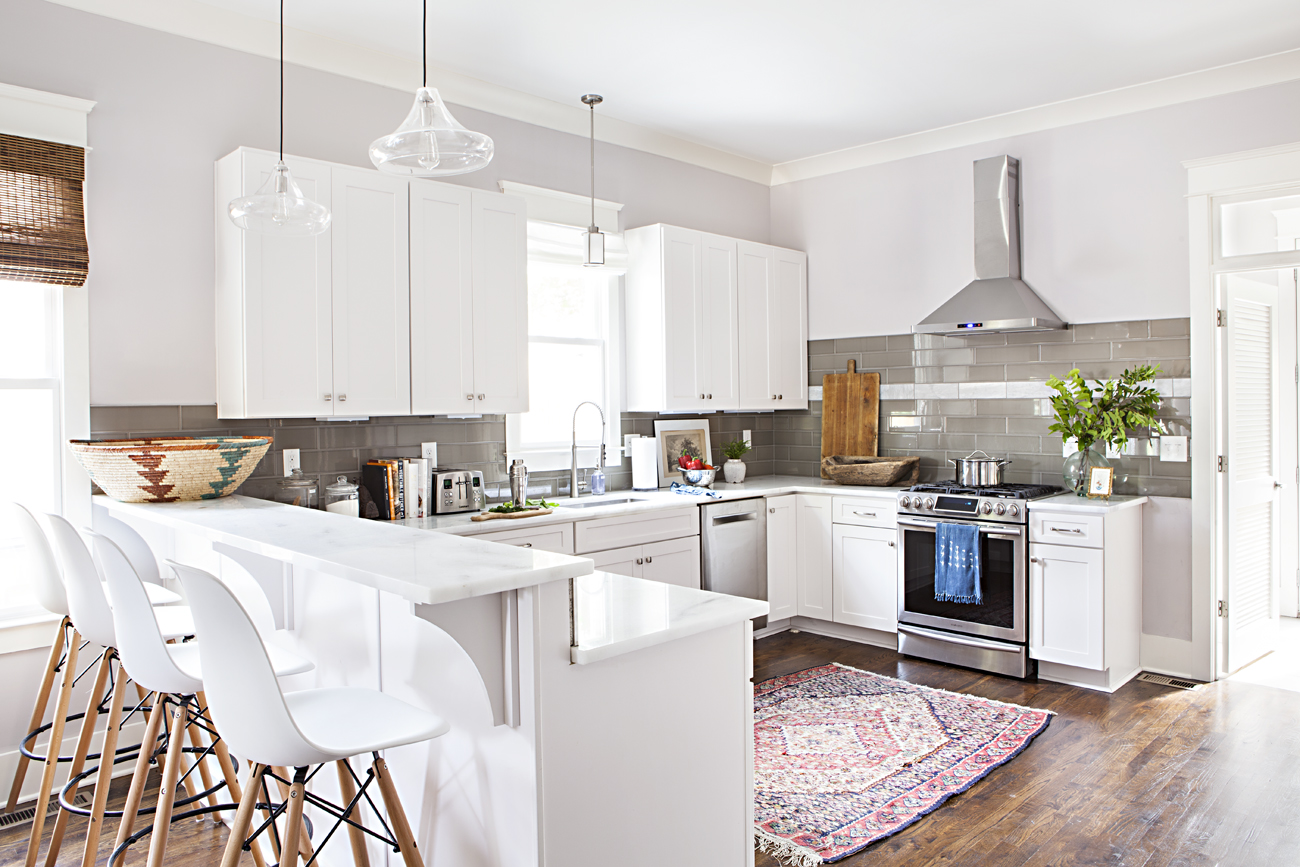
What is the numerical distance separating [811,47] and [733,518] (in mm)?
2326

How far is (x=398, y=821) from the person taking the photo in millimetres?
1687

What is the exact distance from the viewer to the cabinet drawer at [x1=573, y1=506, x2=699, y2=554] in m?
4.06

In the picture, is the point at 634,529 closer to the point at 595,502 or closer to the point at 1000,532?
the point at 595,502

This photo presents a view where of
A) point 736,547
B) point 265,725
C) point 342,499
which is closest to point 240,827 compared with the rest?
point 265,725

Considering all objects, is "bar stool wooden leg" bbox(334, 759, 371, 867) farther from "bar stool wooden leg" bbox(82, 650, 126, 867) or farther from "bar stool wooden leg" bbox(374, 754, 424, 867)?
"bar stool wooden leg" bbox(82, 650, 126, 867)

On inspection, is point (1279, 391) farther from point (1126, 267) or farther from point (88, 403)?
point (88, 403)

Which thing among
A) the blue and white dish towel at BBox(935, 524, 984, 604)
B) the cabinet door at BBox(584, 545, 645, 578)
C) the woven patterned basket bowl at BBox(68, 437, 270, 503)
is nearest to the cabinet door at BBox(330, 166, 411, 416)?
the woven patterned basket bowl at BBox(68, 437, 270, 503)

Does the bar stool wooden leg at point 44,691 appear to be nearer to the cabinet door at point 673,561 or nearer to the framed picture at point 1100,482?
the cabinet door at point 673,561

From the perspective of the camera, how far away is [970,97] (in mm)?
4629

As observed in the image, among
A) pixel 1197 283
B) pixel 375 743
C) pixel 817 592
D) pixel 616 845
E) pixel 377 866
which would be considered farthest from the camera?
pixel 817 592

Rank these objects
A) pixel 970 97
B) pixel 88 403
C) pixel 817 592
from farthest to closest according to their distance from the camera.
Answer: pixel 817 592, pixel 970 97, pixel 88 403

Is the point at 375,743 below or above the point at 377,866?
above

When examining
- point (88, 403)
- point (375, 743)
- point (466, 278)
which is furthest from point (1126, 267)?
point (88, 403)

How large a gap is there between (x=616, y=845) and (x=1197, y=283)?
13.2ft
